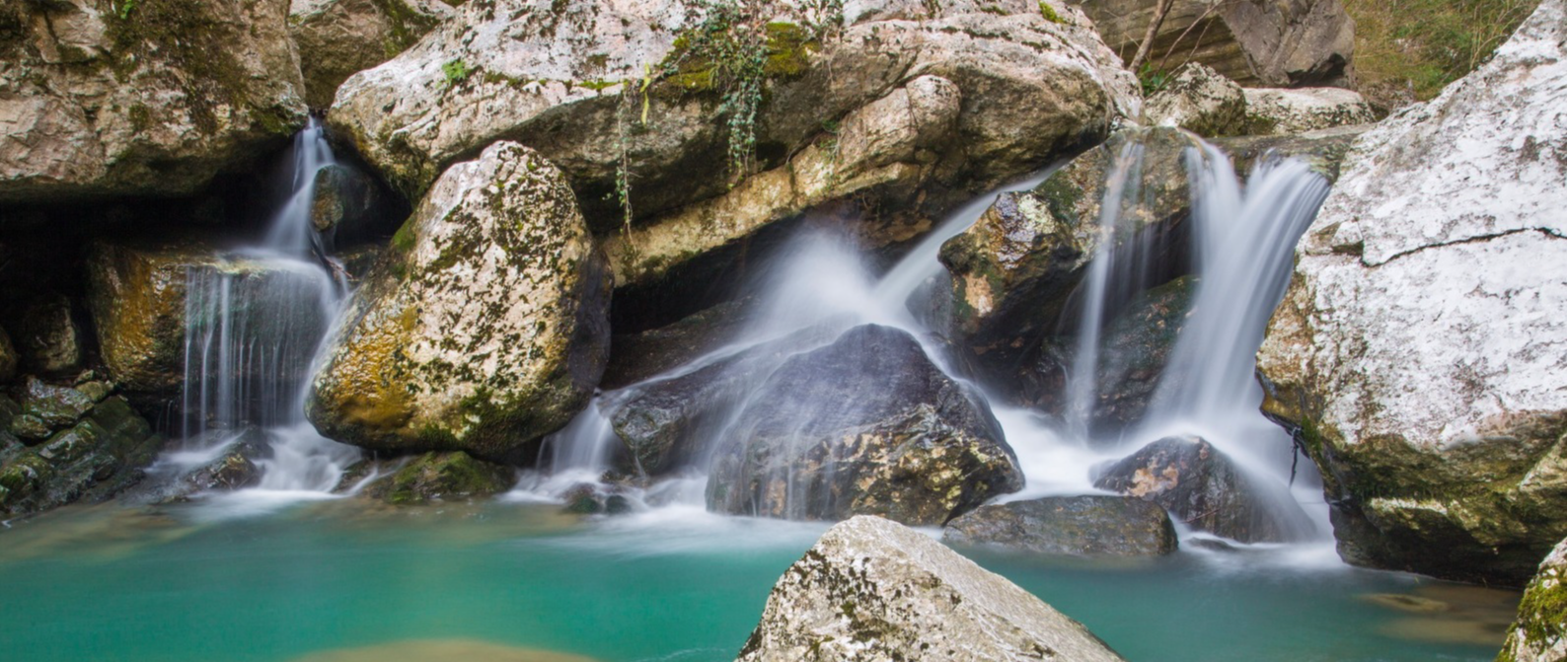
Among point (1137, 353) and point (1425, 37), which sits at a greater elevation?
point (1425, 37)

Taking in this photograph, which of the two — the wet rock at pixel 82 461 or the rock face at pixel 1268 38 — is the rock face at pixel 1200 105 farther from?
the wet rock at pixel 82 461

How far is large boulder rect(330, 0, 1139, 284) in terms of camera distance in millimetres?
6898

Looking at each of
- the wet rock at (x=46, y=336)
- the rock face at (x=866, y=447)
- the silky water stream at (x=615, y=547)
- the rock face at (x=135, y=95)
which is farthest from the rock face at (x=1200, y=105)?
the wet rock at (x=46, y=336)

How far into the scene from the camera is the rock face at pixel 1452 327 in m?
3.34

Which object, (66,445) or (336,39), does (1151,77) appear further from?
(66,445)

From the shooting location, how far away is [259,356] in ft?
23.5

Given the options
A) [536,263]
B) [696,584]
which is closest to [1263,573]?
[696,584]

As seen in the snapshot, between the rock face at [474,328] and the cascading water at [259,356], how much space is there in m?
0.84

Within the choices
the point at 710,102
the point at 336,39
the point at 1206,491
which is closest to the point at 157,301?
the point at 336,39

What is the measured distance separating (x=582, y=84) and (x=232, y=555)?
12.3 ft

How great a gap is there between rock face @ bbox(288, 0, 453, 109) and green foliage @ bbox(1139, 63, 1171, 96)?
813cm

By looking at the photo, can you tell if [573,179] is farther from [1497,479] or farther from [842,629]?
[1497,479]

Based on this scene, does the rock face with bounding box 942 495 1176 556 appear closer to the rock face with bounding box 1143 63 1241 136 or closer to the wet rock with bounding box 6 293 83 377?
the rock face with bounding box 1143 63 1241 136

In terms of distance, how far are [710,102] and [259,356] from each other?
3.90m
